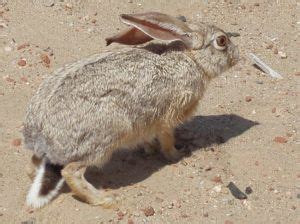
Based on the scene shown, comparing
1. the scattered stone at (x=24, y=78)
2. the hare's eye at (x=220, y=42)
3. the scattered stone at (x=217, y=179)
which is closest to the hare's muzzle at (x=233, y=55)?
the hare's eye at (x=220, y=42)

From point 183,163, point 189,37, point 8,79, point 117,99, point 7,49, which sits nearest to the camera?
point 117,99

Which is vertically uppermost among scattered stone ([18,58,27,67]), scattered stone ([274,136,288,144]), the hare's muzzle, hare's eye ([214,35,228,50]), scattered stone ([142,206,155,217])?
hare's eye ([214,35,228,50])

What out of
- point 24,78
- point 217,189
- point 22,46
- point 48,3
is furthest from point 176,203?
point 48,3

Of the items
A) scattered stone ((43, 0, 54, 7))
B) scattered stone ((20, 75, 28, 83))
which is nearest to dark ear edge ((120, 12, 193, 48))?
scattered stone ((20, 75, 28, 83))

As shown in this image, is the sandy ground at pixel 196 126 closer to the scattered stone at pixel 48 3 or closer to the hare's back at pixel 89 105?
the scattered stone at pixel 48 3

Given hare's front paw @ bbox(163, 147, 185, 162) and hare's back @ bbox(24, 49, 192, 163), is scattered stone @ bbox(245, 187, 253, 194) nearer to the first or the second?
hare's front paw @ bbox(163, 147, 185, 162)

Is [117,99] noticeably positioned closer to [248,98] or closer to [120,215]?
[120,215]
